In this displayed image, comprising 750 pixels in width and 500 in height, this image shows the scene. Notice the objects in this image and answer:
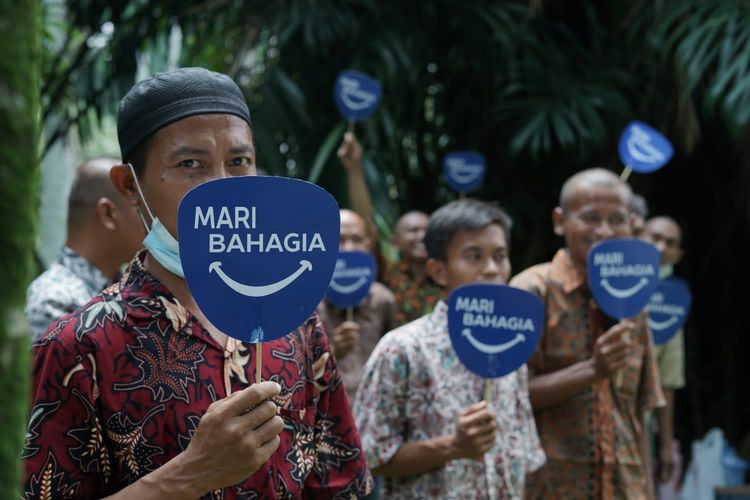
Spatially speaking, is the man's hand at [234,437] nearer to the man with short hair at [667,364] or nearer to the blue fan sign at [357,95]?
the man with short hair at [667,364]

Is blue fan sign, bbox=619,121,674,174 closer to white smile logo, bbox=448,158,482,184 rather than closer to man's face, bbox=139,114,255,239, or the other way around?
white smile logo, bbox=448,158,482,184

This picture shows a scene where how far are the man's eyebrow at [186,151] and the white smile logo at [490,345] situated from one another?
134cm

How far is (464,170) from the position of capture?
6.09 meters

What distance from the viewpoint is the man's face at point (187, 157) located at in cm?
162

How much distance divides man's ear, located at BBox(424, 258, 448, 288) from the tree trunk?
2614mm

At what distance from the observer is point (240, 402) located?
4.38ft

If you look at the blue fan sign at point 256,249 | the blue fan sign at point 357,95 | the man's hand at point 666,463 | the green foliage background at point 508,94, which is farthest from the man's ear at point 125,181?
the green foliage background at point 508,94

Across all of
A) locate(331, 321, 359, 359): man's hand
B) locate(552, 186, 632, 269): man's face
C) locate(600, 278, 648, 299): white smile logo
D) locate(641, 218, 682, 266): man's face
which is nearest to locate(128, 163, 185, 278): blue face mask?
locate(600, 278, 648, 299): white smile logo

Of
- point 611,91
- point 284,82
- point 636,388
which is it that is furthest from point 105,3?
point 636,388

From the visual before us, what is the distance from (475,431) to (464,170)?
11.9 ft

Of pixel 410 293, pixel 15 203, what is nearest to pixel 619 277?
pixel 410 293

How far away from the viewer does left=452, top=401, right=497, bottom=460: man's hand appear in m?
2.59

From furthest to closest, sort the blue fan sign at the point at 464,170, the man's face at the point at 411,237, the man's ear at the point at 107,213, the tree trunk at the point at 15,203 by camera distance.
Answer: the blue fan sign at the point at 464,170 < the man's face at the point at 411,237 < the man's ear at the point at 107,213 < the tree trunk at the point at 15,203

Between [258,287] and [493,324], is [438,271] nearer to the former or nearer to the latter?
[493,324]
